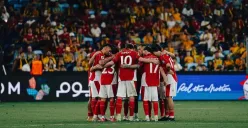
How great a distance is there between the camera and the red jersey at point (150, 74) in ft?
75.0

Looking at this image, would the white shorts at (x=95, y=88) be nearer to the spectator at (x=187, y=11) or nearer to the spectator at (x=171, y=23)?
the spectator at (x=171, y=23)

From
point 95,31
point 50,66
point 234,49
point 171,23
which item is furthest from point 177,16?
point 50,66

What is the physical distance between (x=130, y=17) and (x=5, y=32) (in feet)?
23.7

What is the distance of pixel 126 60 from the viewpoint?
2288 cm

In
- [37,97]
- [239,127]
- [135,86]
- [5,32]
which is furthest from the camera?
[5,32]

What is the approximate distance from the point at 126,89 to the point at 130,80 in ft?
0.96

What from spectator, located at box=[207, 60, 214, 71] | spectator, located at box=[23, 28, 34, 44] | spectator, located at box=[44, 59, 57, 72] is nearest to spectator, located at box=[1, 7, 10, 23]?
spectator, located at box=[23, 28, 34, 44]

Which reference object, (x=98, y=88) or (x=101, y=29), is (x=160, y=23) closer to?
(x=101, y=29)

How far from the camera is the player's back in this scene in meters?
22.9

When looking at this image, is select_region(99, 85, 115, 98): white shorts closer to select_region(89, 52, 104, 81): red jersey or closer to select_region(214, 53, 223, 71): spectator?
select_region(89, 52, 104, 81): red jersey

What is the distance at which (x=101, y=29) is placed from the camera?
42219mm

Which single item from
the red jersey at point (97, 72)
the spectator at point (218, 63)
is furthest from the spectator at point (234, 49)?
the red jersey at point (97, 72)

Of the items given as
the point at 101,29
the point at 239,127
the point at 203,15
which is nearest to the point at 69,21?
the point at 101,29

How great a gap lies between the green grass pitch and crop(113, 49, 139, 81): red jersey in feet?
5.22
